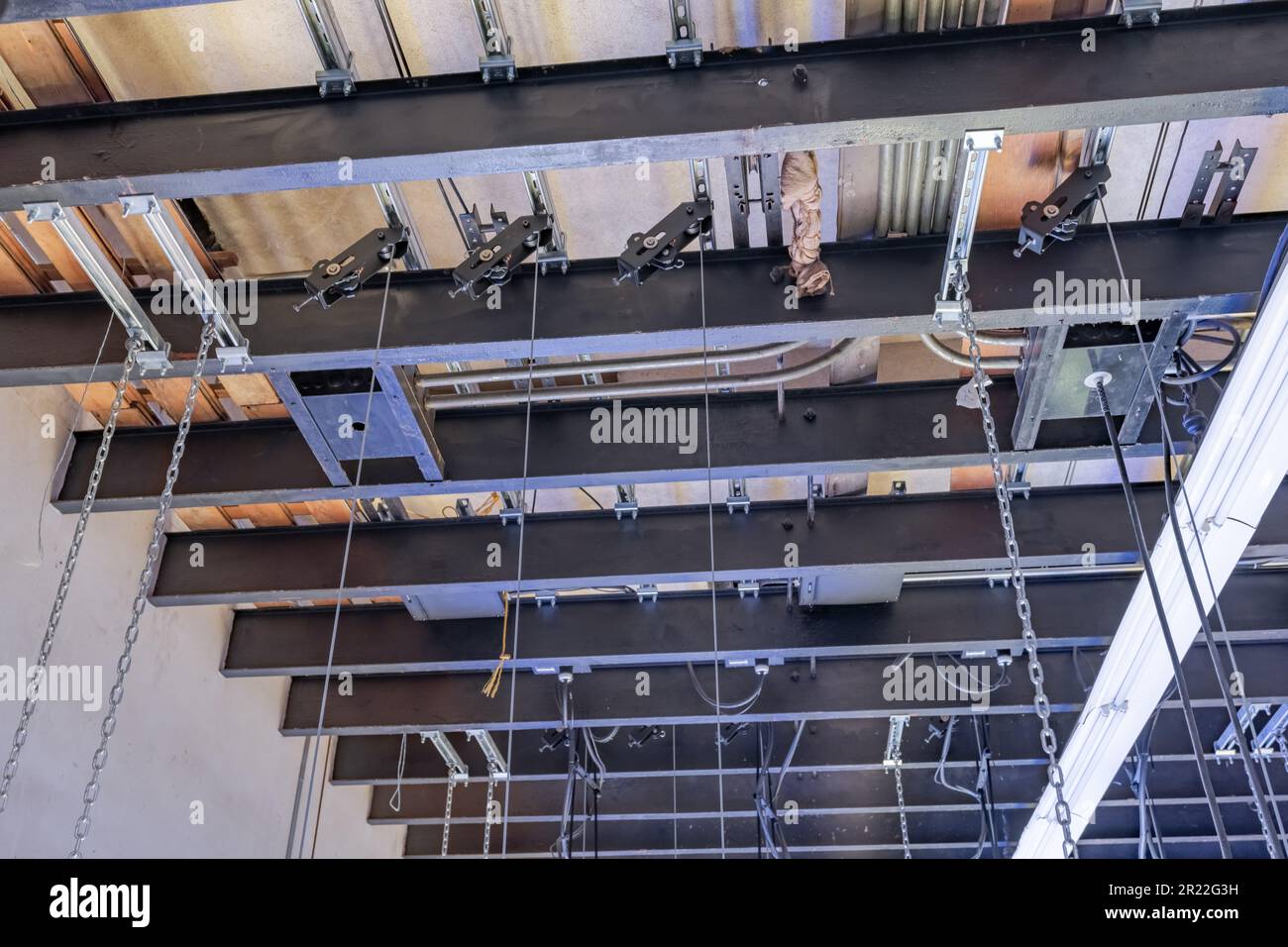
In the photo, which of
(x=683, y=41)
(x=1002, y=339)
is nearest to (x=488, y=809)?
(x=1002, y=339)

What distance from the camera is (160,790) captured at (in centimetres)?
506

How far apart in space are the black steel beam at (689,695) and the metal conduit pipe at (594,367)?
1852 millimetres

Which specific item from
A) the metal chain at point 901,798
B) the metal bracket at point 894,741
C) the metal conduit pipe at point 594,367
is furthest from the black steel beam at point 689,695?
the metal conduit pipe at point 594,367

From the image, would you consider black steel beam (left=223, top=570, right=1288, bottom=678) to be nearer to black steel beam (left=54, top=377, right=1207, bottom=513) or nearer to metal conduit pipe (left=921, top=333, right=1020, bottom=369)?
black steel beam (left=54, top=377, right=1207, bottom=513)

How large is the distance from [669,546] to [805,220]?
1.59m

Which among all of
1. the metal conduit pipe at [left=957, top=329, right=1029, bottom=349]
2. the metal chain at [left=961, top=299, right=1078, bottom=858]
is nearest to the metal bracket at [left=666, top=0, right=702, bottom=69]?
the metal chain at [left=961, top=299, right=1078, bottom=858]

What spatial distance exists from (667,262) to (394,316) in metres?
0.89

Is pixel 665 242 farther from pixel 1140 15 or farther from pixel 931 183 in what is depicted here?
pixel 1140 15

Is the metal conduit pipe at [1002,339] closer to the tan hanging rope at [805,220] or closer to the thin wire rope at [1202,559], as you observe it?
the thin wire rope at [1202,559]

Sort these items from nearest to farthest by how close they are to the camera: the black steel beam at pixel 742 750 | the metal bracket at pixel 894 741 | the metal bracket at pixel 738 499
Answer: the metal bracket at pixel 738 499 → the metal bracket at pixel 894 741 → the black steel beam at pixel 742 750

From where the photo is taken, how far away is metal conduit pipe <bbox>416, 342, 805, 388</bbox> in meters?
3.64

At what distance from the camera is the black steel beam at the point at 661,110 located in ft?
8.81

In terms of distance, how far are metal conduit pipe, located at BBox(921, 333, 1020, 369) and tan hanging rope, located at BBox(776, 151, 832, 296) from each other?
17.0 inches

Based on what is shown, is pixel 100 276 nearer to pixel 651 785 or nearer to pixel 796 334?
pixel 796 334
